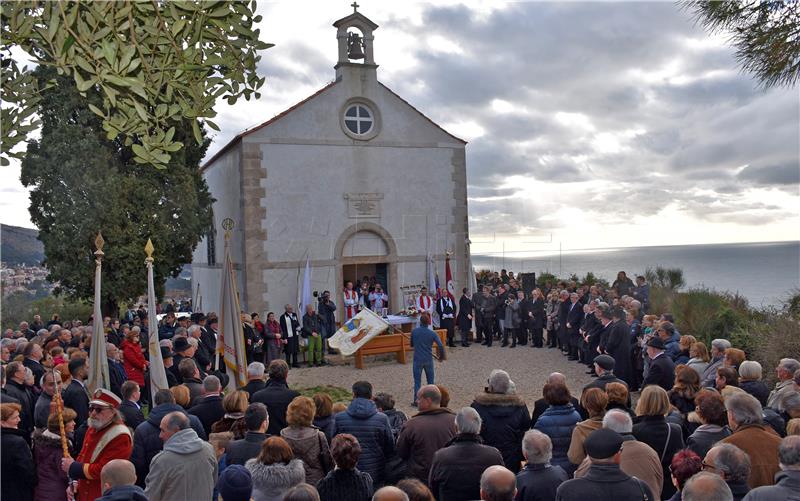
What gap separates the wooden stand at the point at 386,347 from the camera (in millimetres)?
15484

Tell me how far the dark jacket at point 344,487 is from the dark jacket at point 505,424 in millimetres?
1738

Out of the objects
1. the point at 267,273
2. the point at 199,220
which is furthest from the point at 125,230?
the point at 267,273

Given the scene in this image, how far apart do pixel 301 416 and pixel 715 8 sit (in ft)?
25.3

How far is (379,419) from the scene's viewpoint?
18.3 feet

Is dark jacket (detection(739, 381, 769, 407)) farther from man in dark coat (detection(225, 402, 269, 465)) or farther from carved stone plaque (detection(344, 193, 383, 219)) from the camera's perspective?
carved stone plaque (detection(344, 193, 383, 219))

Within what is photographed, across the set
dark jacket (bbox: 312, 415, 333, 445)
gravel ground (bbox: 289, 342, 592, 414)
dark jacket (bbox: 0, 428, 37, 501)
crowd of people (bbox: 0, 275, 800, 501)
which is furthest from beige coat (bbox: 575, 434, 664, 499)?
gravel ground (bbox: 289, 342, 592, 414)

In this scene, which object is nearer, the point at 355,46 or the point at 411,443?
the point at 411,443

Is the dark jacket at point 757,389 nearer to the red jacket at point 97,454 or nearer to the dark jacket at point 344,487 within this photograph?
the dark jacket at point 344,487

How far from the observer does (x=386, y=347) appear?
1589 centimetres

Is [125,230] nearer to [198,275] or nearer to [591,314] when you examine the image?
[198,275]

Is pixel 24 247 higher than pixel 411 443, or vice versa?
pixel 24 247

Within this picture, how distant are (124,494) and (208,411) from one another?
2464 millimetres

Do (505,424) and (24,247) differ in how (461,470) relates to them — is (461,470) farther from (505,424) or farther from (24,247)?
(24,247)

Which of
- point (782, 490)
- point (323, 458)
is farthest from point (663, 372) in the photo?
point (323, 458)
